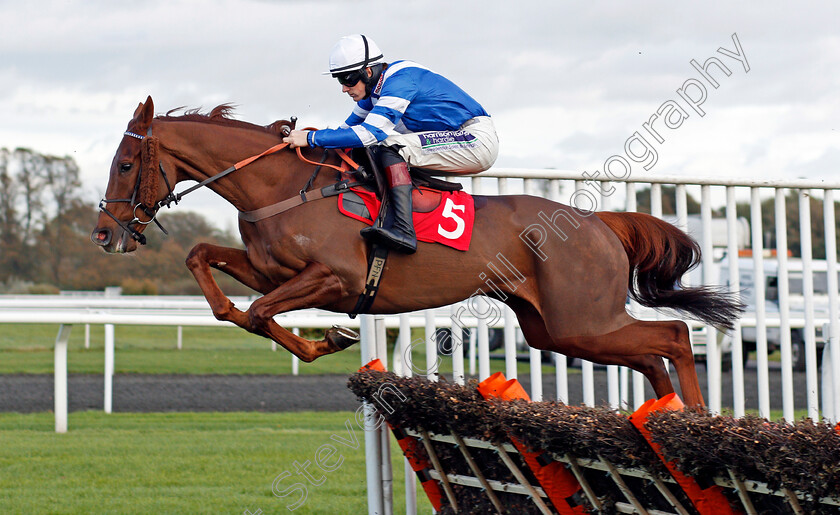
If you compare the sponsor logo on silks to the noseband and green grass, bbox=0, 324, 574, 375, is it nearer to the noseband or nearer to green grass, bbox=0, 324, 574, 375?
the noseband

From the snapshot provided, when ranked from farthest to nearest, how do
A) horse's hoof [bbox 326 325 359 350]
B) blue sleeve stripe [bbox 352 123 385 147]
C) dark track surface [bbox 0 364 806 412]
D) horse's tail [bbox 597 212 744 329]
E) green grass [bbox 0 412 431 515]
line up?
dark track surface [bbox 0 364 806 412], green grass [bbox 0 412 431 515], horse's tail [bbox 597 212 744 329], horse's hoof [bbox 326 325 359 350], blue sleeve stripe [bbox 352 123 385 147]

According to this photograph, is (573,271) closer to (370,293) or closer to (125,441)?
(370,293)

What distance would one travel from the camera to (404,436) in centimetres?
390

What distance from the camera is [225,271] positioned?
3.74m

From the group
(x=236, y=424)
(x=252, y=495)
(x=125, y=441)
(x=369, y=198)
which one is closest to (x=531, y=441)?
(x=369, y=198)

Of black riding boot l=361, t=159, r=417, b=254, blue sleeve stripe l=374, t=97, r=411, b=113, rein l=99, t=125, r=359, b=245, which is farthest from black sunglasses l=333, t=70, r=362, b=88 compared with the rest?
black riding boot l=361, t=159, r=417, b=254

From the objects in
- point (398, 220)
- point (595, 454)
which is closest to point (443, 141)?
point (398, 220)

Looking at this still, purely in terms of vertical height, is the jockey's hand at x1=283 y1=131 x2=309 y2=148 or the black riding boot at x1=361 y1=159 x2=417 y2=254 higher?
the jockey's hand at x1=283 y1=131 x2=309 y2=148

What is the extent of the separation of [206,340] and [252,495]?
530 inches

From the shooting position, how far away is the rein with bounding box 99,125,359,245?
146 inches

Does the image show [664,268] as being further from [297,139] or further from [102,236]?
[102,236]

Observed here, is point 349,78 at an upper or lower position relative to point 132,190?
upper

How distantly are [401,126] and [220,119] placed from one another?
0.82 metres

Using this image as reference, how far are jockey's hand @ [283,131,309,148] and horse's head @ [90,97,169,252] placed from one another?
56cm
